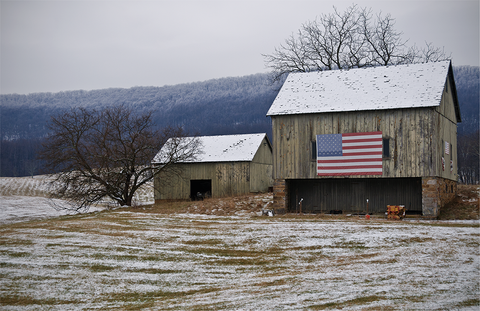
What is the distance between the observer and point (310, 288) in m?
11.3

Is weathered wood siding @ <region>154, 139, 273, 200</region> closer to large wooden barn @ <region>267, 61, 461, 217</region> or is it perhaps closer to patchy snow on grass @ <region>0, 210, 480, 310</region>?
large wooden barn @ <region>267, 61, 461, 217</region>

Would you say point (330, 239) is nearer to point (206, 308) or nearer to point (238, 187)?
point (206, 308)

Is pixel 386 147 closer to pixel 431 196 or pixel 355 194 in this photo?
pixel 431 196

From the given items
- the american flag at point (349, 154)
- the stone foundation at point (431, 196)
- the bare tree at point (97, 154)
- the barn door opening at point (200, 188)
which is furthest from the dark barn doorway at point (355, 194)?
the barn door opening at point (200, 188)

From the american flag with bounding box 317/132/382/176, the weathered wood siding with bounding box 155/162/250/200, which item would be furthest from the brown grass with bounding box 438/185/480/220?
the weathered wood siding with bounding box 155/162/250/200

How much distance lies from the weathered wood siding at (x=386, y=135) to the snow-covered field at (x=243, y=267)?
5.18 meters

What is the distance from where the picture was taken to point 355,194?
27.8 metres

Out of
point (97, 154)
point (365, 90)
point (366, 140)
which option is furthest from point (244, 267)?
point (97, 154)

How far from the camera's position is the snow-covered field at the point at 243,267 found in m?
10.7

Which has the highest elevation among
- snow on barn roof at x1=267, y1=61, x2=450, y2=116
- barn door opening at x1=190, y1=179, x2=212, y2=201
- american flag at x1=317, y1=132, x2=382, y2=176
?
snow on barn roof at x1=267, y1=61, x2=450, y2=116

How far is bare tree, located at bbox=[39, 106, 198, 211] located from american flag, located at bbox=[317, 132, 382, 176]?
13.3 m

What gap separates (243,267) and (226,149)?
86.7 ft

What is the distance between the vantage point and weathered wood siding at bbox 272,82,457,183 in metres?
24.0

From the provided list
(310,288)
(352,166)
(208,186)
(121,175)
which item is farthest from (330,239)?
(208,186)
